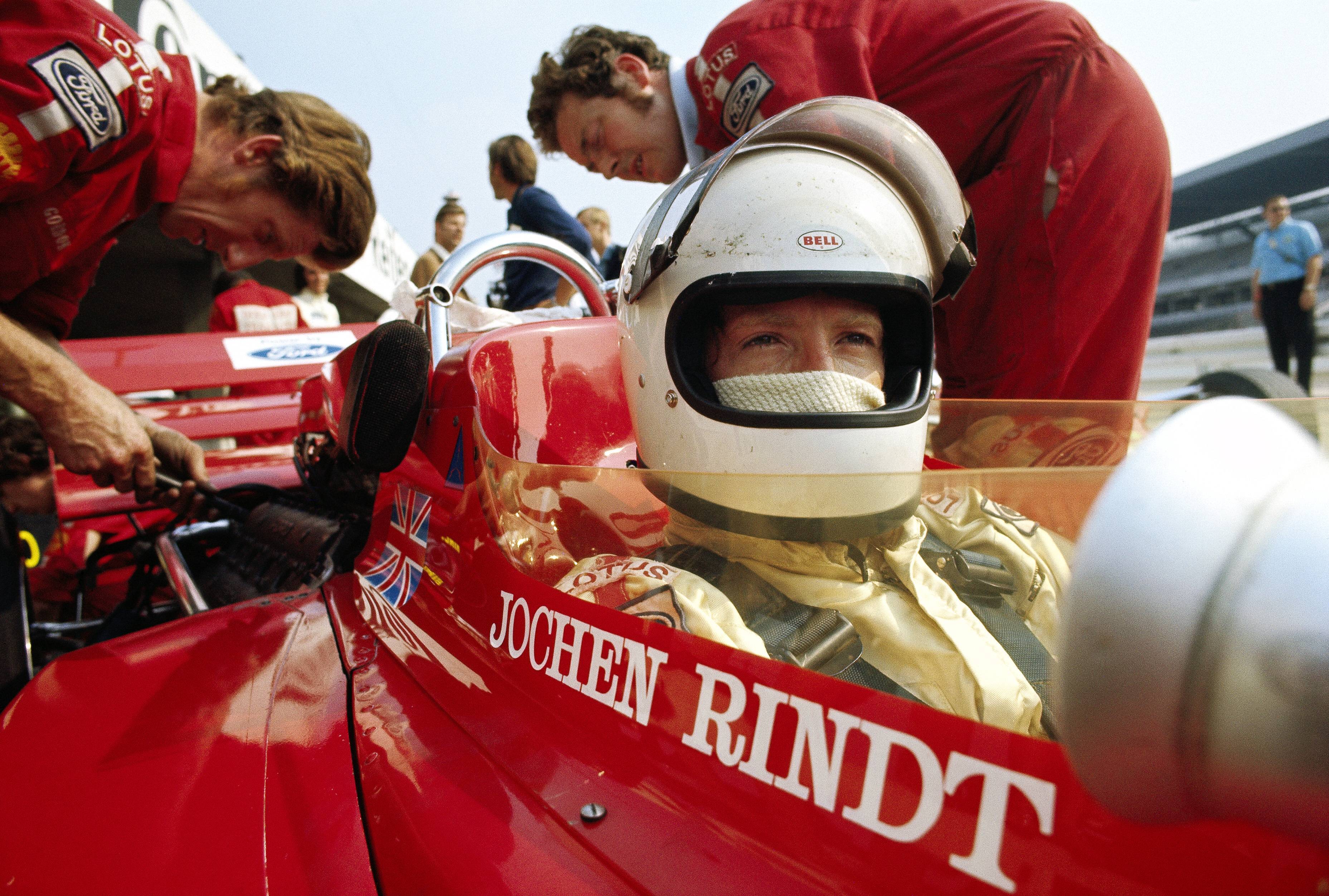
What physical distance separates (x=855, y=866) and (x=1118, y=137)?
6.61 ft

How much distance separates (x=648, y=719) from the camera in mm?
720

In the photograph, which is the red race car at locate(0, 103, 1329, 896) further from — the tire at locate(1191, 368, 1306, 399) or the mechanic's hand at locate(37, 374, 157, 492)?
the tire at locate(1191, 368, 1306, 399)

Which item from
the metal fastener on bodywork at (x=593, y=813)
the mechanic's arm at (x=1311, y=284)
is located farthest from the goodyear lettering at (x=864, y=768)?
the mechanic's arm at (x=1311, y=284)

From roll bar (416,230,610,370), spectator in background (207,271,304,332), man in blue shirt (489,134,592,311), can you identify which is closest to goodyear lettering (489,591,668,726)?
roll bar (416,230,610,370)

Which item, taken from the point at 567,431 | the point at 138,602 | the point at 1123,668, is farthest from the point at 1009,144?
the point at 138,602

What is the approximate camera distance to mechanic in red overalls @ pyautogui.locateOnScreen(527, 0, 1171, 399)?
1.81 m

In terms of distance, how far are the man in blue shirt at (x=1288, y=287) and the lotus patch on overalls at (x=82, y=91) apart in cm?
701

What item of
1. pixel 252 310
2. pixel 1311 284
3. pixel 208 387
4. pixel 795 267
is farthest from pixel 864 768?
pixel 1311 284

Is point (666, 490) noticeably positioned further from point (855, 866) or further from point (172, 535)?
point (172, 535)

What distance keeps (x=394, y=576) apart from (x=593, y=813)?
782 millimetres

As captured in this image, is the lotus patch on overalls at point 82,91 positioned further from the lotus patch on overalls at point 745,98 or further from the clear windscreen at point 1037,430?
the clear windscreen at point 1037,430

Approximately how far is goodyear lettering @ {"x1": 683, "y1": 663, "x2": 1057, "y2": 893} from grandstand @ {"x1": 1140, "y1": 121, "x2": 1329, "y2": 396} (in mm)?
8380

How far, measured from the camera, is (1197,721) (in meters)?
0.25

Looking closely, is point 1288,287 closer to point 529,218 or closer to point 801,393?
point 529,218
